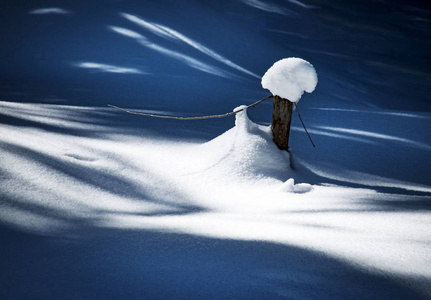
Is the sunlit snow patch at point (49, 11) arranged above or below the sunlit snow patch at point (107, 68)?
above

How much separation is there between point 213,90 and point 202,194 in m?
4.17

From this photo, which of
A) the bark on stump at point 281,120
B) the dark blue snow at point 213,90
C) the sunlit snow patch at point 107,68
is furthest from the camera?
the sunlit snow patch at point 107,68

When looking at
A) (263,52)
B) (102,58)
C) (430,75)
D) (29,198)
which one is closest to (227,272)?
(29,198)

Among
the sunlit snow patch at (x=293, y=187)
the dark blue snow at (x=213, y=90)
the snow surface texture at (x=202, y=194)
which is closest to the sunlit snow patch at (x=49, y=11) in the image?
the dark blue snow at (x=213, y=90)

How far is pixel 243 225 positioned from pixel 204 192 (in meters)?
0.81

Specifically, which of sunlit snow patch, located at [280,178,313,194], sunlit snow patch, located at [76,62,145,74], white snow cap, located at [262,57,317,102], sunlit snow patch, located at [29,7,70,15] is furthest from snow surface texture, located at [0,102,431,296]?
sunlit snow patch, located at [29,7,70,15]

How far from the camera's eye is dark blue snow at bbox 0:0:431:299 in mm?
1346

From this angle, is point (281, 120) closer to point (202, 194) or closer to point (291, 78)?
point (291, 78)

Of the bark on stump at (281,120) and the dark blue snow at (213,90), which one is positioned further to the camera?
the bark on stump at (281,120)

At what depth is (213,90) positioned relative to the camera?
21.7 ft

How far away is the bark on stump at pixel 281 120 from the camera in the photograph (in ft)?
10.4

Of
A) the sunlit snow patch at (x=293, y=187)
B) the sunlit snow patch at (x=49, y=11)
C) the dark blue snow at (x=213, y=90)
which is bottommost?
the sunlit snow patch at (x=293, y=187)

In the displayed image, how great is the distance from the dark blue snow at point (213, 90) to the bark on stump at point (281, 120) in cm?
39

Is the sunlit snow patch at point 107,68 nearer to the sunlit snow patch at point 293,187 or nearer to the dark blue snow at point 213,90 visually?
the dark blue snow at point 213,90
